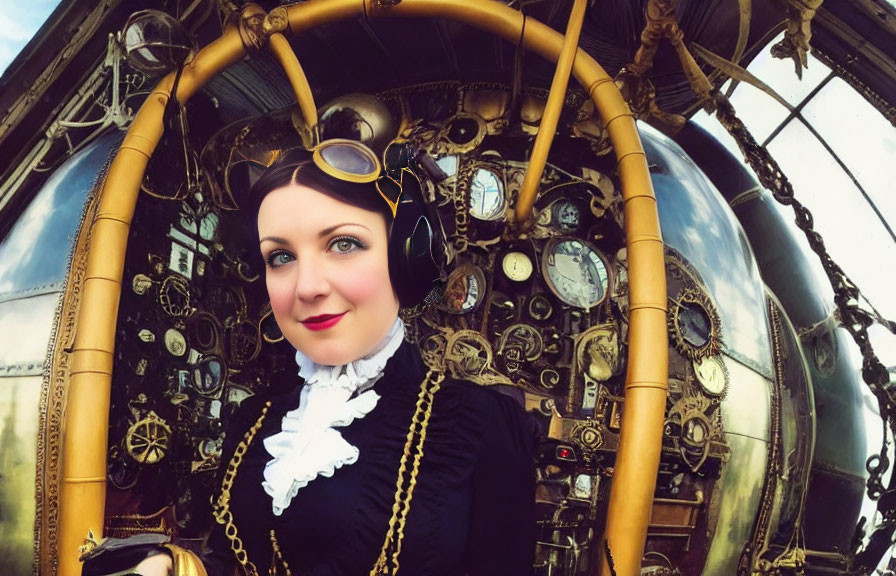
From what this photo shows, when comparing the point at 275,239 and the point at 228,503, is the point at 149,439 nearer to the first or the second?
the point at 228,503

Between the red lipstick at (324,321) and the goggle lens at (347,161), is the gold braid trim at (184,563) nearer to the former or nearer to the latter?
the red lipstick at (324,321)

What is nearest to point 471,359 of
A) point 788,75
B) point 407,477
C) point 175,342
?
point 407,477

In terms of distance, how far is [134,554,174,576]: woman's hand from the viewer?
156cm

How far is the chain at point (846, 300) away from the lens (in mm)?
1939

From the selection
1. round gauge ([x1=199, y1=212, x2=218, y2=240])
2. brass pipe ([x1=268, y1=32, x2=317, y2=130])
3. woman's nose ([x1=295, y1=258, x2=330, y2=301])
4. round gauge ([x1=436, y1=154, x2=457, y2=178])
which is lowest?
woman's nose ([x1=295, y1=258, x2=330, y2=301])

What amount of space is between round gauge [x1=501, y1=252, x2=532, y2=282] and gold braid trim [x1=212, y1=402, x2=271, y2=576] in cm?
74

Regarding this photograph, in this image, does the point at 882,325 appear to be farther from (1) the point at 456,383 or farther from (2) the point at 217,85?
(2) the point at 217,85

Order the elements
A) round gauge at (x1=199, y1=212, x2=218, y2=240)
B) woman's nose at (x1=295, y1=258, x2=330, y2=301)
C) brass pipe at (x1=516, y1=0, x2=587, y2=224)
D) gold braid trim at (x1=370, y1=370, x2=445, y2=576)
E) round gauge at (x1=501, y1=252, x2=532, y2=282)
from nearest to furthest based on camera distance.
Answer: gold braid trim at (x1=370, y1=370, x2=445, y2=576), woman's nose at (x1=295, y1=258, x2=330, y2=301), brass pipe at (x1=516, y1=0, x2=587, y2=224), round gauge at (x1=501, y1=252, x2=532, y2=282), round gauge at (x1=199, y1=212, x2=218, y2=240)

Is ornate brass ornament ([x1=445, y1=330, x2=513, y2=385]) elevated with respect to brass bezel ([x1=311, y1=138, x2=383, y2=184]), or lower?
lower

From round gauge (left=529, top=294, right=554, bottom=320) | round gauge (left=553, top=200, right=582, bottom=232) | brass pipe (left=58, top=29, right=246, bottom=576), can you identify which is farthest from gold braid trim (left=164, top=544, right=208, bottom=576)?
round gauge (left=553, top=200, right=582, bottom=232)

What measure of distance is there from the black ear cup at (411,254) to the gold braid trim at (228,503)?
47 cm

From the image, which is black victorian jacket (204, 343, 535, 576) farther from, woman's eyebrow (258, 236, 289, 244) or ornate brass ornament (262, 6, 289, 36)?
ornate brass ornament (262, 6, 289, 36)

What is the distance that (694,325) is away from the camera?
6.17 feet

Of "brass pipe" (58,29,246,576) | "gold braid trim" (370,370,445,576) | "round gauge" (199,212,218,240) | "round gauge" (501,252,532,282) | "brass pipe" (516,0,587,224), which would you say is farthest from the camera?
"round gauge" (199,212,218,240)
